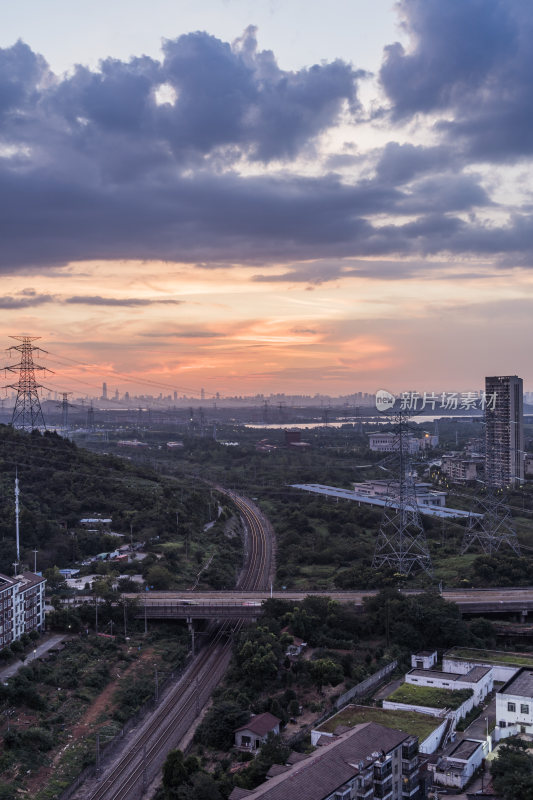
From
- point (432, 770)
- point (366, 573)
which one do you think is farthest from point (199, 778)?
point (366, 573)

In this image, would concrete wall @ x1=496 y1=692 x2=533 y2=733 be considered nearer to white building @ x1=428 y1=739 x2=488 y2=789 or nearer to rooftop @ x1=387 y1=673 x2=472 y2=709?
white building @ x1=428 y1=739 x2=488 y2=789

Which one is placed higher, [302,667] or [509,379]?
[509,379]

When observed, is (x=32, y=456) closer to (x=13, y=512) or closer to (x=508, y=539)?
(x=13, y=512)

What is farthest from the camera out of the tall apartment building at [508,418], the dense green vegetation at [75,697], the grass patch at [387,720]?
the tall apartment building at [508,418]

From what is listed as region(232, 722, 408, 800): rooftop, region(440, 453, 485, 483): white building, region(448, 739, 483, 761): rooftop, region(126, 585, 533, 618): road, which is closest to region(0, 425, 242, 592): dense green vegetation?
region(126, 585, 533, 618): road

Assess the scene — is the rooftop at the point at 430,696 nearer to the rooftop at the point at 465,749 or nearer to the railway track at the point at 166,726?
the rooftop at the point at 465,749

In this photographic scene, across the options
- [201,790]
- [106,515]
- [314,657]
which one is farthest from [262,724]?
[106,515]

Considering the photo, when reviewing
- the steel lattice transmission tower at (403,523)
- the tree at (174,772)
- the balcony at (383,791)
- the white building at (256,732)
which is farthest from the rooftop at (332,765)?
the steel lattice transmission tower at (403,523)
